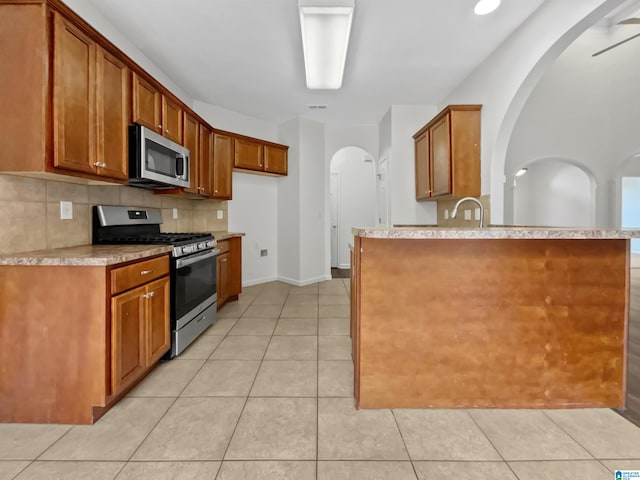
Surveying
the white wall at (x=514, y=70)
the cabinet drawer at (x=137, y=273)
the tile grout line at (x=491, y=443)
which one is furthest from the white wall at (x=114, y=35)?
the tile grout line at (x=491, y=443)

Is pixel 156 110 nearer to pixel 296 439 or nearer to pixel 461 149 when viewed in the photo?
pixel 296 439

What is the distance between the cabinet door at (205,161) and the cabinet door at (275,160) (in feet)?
3.07

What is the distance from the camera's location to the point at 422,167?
373cm

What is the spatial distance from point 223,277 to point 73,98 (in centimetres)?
215

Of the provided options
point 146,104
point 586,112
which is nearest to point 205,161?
point 146,104

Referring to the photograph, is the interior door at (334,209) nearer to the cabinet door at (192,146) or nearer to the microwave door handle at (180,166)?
the cabinet door at (192,146)

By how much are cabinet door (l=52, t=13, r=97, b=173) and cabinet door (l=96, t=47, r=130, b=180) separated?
5 centimetres

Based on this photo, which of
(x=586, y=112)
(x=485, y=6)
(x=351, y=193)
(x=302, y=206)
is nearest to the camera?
(x=485, y=6)

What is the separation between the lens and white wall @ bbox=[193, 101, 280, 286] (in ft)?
14.2

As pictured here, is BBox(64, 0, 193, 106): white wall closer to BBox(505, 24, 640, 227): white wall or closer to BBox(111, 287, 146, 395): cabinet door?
BBox(111, 287, 146, 395): cabinet door

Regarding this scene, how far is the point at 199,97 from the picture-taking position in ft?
12.5

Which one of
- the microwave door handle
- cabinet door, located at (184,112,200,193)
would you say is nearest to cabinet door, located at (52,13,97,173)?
the microwave door handle

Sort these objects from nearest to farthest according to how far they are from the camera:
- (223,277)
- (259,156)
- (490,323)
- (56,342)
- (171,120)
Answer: (56,342), (490,323), (171,120), (223,277), (259,156)

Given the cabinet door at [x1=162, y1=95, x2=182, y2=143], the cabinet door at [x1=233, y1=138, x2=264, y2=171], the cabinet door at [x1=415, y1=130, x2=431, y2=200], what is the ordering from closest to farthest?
the cabinet door at [x1=162, y1=95, x2=182, y2=143] < the cabinet door at [x1=415, y1=130, x2=431, y2=200] < the cabinet door at [x1=233, y1=138, x2=264, y2=171]
